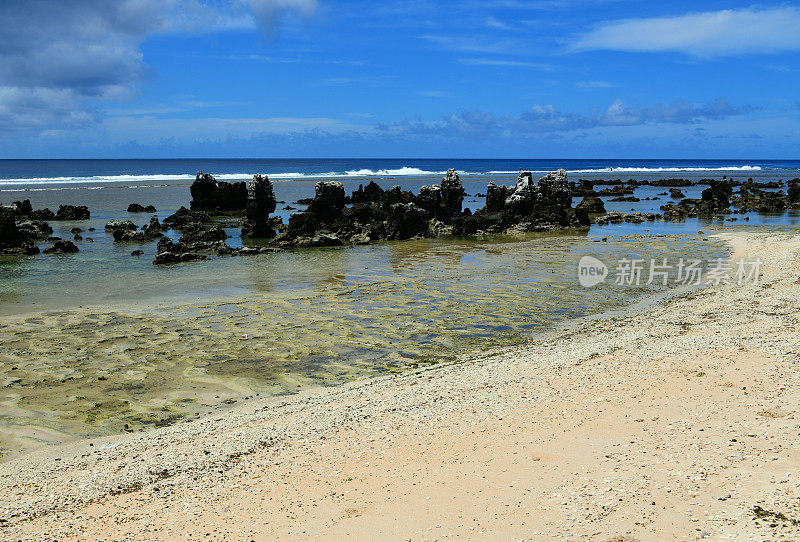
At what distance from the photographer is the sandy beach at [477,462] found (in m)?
5.84

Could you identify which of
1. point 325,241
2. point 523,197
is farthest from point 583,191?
point 325,241

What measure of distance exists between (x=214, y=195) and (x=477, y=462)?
55.6 m

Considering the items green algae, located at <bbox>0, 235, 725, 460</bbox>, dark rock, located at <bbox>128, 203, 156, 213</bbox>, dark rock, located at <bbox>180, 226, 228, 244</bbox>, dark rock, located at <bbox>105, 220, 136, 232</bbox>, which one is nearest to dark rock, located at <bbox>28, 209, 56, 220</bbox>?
dark rock, located at <bbox>128, 203, 156, 213</bbox>

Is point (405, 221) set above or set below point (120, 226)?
above

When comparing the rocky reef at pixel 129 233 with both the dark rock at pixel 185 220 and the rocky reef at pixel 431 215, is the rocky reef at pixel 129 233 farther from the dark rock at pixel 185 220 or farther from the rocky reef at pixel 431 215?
the rocky reef at pixel 431 215

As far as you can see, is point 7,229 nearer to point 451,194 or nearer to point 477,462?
point 451,194

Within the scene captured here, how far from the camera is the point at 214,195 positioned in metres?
58.3

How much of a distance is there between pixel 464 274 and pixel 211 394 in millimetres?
14099

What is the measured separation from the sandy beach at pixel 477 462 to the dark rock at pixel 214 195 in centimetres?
5076

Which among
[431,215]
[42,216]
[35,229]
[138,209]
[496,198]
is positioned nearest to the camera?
[35,229]

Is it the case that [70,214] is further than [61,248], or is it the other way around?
[70,214]

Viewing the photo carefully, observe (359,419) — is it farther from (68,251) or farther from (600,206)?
(600,206)

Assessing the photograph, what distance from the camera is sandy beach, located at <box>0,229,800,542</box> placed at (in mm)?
5840

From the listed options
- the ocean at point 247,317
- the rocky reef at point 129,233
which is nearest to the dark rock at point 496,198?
the ocean at point 247,317
